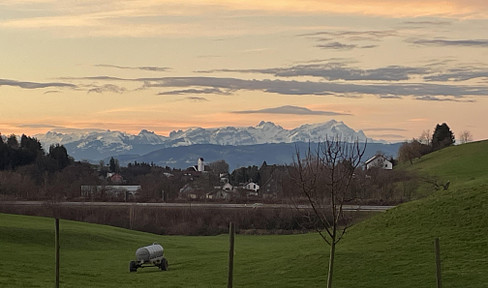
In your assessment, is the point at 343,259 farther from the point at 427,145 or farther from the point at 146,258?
the point at 427,145

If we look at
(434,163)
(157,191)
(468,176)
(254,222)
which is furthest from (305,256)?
(157,191)

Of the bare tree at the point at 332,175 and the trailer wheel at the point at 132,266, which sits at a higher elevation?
the bare tree at the point at 332,175

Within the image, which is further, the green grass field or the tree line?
the tree line

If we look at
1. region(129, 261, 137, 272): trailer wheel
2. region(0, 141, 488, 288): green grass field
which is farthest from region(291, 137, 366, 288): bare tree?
region(129, 261, 137, 272): trailer wheel

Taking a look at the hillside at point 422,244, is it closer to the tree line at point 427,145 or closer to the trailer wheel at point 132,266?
the trailer wheel at point 132,266

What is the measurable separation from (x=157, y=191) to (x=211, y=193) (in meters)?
11.4

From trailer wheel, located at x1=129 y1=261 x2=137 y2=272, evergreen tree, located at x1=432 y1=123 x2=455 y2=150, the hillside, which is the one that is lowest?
trailer wheel, located at x1=129 y1=261 x2=137 y2=272

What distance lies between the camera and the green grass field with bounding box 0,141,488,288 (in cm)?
3959

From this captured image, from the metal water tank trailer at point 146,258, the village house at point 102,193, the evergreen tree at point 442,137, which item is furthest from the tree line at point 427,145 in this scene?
the metal water tank trailer at point 146,258

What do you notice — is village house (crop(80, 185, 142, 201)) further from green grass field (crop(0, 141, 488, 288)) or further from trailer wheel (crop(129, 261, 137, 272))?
trailer wheel (crop(129, 261, 137, 272))

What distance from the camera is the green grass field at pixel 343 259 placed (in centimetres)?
3959

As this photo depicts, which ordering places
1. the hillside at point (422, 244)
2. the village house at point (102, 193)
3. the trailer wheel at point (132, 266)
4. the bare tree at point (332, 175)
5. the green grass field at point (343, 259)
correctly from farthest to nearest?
the village house at point (102, 193)
the trailer wheel at point (132, 266)
the green grass field at point (343, 259)
the hillside at point (422, 244)
the bare tree at point (332, 175)

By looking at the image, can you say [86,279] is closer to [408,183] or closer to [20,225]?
[20,225]

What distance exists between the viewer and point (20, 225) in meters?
75.2
